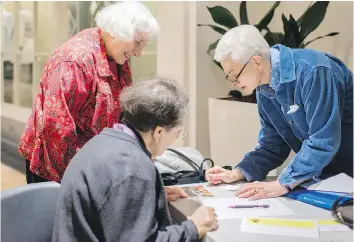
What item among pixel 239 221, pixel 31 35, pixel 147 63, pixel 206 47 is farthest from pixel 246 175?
pixel 31 35

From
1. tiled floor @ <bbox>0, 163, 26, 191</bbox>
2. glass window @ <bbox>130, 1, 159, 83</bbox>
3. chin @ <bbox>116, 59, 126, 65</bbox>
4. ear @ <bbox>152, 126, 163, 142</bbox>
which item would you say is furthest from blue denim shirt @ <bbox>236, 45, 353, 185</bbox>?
tiled floor @ <bbox>0, 163, 26, 191</bbox>

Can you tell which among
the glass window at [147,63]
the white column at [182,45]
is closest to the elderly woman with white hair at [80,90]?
the white column at [182,45]

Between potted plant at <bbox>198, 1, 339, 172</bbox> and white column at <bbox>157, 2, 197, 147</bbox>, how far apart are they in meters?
0.15

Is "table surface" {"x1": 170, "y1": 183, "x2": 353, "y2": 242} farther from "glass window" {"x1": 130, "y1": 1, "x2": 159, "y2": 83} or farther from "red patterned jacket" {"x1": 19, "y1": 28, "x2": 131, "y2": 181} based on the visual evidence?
"glass window" {"x1": 130, "y1": 1, "x2": 159, "y2": 83}

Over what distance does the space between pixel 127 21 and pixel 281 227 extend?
1.09 metres

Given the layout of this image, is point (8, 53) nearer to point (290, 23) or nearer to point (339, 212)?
point (290, 23)

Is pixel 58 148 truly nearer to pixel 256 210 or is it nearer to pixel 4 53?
pixel 256 210

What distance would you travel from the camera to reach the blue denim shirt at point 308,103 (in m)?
1.57

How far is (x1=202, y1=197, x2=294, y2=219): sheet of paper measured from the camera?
4.96 feet

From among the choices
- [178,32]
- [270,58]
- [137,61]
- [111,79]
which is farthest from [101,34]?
[137,61]

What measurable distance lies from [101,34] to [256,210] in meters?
1.08

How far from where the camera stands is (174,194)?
1715mm

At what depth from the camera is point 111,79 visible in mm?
2012

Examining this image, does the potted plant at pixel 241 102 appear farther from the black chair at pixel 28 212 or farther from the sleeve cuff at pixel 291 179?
the black chair at pixel 28 212
